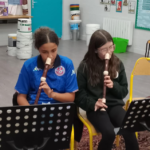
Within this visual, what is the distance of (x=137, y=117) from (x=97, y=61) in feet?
1.65

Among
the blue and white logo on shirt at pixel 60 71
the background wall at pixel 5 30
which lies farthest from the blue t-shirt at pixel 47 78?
the background wall at pixel 5 30

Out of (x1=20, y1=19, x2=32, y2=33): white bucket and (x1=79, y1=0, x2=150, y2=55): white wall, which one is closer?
(x1=20, y1=19, x2=32, y2=33): white bucket

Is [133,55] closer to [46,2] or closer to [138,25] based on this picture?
[138,25]

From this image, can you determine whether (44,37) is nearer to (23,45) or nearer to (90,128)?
(90,128)

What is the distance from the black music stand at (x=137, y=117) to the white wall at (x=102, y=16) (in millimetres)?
4043

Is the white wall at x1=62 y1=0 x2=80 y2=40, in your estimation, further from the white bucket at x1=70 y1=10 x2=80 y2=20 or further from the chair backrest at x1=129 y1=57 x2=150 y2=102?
the chair backrest at x1=129 y1=57 x2=150 y2=102

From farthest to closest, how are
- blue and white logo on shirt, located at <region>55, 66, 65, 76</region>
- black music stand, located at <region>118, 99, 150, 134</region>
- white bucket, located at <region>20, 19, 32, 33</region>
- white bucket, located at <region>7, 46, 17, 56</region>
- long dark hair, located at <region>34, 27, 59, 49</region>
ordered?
1. white bucket, located at <region>7, 46, 17, 56</region>
2. white bucket, located at <region>20, 19, 32, 33</region>
3. blue and white logo on shirt, located at <region>55, 66, 65, 76</region>
4. long dark hair, located at <region>34, 27, 59, 49</region>
5. black music stand, located at <region>118, 99, 150, 134</region>

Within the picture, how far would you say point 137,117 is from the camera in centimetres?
143

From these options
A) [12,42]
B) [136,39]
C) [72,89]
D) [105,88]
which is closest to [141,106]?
[105,88]

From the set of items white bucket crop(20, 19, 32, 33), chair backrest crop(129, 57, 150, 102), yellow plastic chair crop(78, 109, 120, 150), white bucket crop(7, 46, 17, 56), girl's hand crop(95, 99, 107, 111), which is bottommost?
white bucket crop(7, 46, 17, 56)

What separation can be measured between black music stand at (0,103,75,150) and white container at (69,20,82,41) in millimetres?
5628

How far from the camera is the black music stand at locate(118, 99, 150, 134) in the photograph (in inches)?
54.4

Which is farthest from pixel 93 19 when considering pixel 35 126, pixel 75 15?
pixel 35 126

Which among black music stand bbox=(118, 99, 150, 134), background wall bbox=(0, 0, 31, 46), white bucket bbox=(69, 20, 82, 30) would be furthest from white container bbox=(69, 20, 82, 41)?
black music stand bbox=(118, 99, 150, 134)
